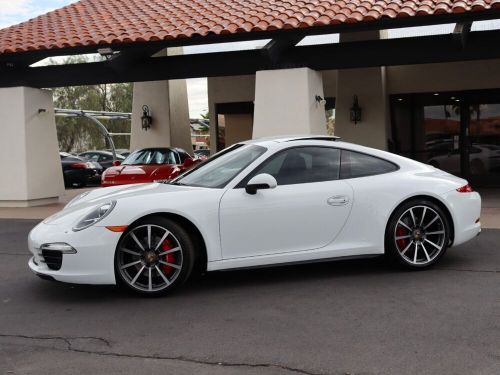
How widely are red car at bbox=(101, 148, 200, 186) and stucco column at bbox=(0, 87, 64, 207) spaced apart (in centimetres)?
180

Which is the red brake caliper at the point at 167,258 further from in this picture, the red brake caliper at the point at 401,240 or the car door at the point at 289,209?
the red brake caliper at the point at 401,240

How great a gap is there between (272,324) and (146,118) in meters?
15.6

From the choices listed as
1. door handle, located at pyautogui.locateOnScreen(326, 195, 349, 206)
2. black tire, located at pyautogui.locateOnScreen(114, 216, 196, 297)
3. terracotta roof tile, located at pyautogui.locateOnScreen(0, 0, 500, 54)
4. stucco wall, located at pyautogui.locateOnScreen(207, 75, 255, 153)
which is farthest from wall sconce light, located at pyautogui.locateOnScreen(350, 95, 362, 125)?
black tire, located at pyautogui.locateOnScreen(114, 216, 196, 297)

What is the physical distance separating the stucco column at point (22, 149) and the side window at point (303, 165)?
9.35 metres

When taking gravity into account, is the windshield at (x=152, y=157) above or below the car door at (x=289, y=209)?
above

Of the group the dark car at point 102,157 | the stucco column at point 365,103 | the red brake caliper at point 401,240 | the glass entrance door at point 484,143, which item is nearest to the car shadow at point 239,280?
the red brake caliper at point 401,240

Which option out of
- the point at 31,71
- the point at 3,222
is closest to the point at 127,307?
the point at 3,222

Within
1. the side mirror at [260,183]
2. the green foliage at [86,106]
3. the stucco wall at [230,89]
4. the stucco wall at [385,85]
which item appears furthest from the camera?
the green foliage at [86,106]

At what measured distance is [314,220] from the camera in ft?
18.1

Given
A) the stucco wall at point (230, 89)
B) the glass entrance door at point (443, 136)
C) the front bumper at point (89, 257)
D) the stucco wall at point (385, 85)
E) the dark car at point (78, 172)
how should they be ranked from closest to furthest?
the front bumper at point (89, 257) < the stucco wall at point (385, 85) < the glass entrance door at point (443, 136) < the stucco wall at point (230, 89) < the dark car at point (78, 172)

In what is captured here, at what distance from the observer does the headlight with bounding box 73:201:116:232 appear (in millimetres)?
5125

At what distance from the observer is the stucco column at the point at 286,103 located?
11.8 m

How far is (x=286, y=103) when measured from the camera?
12.0 metres

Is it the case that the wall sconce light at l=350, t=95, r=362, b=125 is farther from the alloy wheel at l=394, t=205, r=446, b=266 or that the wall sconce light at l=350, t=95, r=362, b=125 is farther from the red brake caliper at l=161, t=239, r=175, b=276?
the red brake caliper at l=161, t=239, r=175, b=276
